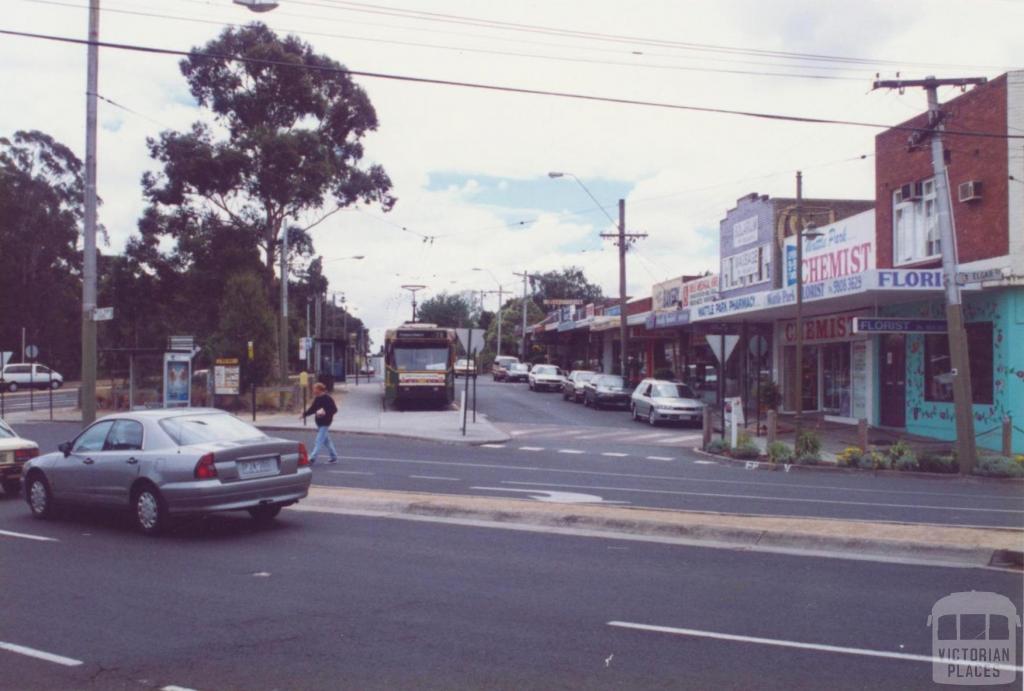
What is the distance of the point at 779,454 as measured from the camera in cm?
2189

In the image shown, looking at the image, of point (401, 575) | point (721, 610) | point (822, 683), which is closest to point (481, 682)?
point (822, 683)

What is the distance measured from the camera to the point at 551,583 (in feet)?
28.2

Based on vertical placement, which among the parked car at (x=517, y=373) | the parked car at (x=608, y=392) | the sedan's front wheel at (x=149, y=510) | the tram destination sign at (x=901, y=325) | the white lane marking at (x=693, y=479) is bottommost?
the white lane marking at (x=693, y=479)

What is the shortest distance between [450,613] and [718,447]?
55.9 ft

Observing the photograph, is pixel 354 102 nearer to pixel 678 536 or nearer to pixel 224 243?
pixel 224 243

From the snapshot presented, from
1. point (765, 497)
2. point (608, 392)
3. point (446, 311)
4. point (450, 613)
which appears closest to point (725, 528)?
point (450, 613)

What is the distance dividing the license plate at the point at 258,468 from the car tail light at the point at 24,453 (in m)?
5.47

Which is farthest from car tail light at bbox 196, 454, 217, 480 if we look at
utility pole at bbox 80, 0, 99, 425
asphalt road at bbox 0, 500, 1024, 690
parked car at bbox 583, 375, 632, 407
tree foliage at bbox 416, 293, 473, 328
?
tree foliage at bbox 416, 293, 473, 328

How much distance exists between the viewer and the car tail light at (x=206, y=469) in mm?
10812

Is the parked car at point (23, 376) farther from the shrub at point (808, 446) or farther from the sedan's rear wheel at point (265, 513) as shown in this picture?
the sedan's rear wheel at point (265, 513)

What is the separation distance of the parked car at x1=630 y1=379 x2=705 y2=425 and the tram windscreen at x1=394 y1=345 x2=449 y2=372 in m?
7.64

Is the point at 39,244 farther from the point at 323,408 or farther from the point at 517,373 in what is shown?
the point at 323,408

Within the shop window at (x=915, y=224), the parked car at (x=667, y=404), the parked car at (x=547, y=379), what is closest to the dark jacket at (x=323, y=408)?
the parked car at (x=667, y=404)

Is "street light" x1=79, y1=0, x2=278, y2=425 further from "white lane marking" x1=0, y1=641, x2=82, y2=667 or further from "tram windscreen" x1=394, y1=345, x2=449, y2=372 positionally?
"tram windscreen" x1=394, y1=345, x2=449, y2=372
